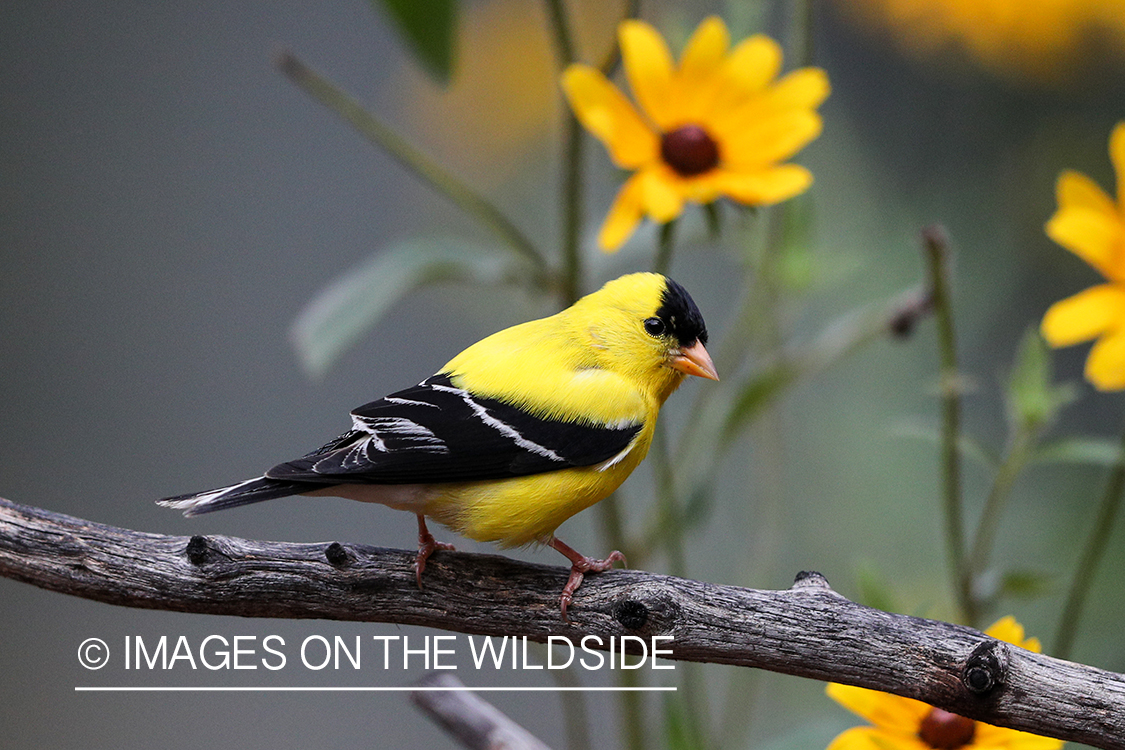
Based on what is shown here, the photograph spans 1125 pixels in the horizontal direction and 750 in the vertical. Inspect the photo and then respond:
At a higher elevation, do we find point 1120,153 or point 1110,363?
point 1120,153

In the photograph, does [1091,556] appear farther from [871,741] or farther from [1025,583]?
[871,741]

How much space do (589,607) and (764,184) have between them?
12.4 inches

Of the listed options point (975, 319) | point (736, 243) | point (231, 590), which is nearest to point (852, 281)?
point (975, 319)

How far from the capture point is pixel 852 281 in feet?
5.21

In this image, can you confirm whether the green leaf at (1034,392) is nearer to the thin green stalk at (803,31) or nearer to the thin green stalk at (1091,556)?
the thin green stalk at (1091,556)

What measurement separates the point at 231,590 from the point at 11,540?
0.51 ft

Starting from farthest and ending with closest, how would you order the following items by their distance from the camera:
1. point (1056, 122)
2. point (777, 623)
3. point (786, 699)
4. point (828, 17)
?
1. point (828, 17)
2. point (786, 699)
3. point (1056, 122)
4. point (777, 623)

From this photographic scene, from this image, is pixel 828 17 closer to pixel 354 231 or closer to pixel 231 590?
pixel 354 231

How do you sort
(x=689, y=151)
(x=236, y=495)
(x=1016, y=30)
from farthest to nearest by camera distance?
(x=1016, y=30) → (x=689, y=151) → (x=236, y=495)

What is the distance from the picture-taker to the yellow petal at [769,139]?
697mm

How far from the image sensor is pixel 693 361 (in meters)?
0.64

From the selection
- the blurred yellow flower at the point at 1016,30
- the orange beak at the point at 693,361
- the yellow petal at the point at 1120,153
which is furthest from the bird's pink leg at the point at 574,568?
the blurred yellow flower at the point at 1016,30

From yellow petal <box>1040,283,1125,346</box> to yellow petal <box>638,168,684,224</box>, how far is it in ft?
0.93

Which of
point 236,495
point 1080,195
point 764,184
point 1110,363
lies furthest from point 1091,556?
point 236,495
